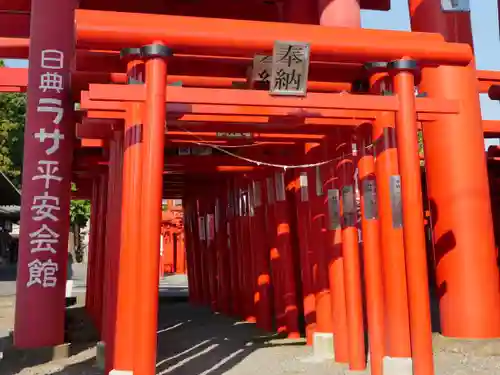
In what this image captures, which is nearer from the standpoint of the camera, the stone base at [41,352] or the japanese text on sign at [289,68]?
the japanese text on sign at [289,68]

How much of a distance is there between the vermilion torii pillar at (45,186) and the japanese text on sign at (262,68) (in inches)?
132

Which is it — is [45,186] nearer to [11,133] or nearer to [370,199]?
[370,199]

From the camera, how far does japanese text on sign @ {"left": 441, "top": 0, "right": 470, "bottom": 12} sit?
7305 millimetres

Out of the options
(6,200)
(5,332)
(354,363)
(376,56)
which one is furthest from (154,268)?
(6,200)

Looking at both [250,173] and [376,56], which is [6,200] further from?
[376,56]

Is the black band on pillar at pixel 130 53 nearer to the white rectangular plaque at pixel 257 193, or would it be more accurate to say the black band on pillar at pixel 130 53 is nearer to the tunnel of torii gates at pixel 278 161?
the tunnel of torii gates at pixel 278 161

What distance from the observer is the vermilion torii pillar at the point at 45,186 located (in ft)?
23.8

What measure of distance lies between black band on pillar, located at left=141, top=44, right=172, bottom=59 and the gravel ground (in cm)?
363

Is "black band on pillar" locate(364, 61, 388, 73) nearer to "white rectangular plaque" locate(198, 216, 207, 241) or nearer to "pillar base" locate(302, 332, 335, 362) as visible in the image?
"pillar base" locate(302, 332, 335, 362)

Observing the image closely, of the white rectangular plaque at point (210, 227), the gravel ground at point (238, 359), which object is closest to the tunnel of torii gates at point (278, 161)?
the gravel ground at point (238, 359)

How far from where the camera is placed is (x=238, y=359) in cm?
717

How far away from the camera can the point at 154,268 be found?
5.04m

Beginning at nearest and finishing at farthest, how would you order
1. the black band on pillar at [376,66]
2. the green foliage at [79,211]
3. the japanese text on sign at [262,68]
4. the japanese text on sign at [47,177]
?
1. the japanese text on sign at [262,68]
2. the black band on pillar at [376,66]
3. the japanese text on sign at [47,177]
4. the green foliage at [79,211]

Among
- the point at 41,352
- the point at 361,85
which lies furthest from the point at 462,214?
the point at 41,352
